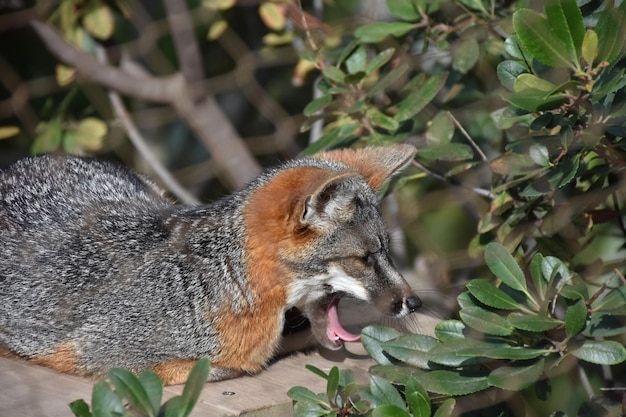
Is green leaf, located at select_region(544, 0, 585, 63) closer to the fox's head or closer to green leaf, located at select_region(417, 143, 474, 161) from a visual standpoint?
the fox's head

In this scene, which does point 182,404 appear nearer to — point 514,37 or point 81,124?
point 514,37

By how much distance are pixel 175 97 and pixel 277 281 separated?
1.74 m

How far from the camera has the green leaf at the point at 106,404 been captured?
1.79 meters

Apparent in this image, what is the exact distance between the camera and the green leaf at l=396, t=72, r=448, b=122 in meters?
2.79

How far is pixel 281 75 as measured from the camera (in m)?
4.30

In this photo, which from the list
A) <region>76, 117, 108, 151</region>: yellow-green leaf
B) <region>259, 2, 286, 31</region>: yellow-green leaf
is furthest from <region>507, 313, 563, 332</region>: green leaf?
<region>76, 117, 108, 151</region>: yellow-green leaf

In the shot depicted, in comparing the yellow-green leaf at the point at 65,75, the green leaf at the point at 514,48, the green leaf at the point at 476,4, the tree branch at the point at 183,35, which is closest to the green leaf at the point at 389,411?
the green leaf at the point at 514,48

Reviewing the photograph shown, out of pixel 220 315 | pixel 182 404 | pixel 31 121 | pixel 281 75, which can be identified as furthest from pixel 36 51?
pixel 182 404

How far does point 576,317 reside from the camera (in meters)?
1.92

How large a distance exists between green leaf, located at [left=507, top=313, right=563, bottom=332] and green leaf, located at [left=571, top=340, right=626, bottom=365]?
0.08 metres

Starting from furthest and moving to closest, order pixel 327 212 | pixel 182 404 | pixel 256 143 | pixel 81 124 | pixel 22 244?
pixel 256 143 → pixel 81 124 → pixel 22 244 → pixel 327 212 → pixel 182 404

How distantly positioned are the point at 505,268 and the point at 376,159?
61 cm

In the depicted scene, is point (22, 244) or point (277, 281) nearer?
point (277, 281)

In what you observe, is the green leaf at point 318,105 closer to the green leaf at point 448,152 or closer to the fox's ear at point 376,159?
the fox's ear at point 376,159
